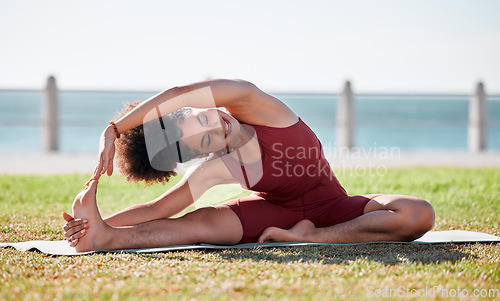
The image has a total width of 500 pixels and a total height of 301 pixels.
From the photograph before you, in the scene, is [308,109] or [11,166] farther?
[308,109]

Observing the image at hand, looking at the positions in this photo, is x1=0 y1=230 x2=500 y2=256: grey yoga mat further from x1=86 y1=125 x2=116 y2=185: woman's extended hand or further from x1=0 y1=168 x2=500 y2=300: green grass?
x1=86 y1=125 x2=116 y2=185: woman's extended hand

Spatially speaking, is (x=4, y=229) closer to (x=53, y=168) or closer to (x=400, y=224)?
(x=400, y=224)

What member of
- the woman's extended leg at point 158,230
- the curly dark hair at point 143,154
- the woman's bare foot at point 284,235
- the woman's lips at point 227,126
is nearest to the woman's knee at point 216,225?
the woman's extended leg at point 158,230

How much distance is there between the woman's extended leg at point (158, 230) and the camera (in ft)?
8.16

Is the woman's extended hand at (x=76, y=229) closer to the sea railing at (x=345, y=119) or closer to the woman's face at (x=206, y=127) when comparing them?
the woman's face at (x=206, y=127)

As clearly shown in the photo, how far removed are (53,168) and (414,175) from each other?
4.54 meters

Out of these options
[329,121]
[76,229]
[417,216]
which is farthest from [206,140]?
[329,121]

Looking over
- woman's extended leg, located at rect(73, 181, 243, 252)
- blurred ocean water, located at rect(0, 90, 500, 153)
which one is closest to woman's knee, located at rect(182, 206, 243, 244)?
woman's extended leg, located at rect(73, 181, 243, 252)

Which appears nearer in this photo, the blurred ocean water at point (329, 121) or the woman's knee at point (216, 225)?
the woman's knee at point (216, 225)

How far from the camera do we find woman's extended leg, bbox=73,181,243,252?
8.16 feet

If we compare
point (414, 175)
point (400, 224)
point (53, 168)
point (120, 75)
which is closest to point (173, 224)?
point (400, 224)

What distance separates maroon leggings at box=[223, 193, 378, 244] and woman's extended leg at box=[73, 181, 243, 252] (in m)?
0.07

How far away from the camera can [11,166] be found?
699 cm

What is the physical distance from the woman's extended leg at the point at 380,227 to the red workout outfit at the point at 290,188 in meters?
0.09
